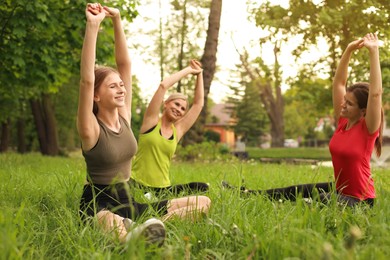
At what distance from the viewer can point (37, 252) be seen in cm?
275

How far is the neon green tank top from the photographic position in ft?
17.5

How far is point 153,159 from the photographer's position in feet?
17.5

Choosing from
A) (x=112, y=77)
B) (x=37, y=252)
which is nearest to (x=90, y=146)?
(x=112, y=77)

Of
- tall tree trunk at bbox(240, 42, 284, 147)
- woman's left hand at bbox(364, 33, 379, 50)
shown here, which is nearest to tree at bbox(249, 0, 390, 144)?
woman's left hand at bbox(364, 33, 379, 50)

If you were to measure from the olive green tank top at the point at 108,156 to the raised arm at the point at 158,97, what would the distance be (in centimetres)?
138

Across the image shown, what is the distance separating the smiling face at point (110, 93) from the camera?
3.85 metres

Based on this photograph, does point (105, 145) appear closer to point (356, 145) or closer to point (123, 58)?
point (123, 58)

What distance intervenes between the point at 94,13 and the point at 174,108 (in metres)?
1.92

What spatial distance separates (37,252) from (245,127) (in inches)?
2261

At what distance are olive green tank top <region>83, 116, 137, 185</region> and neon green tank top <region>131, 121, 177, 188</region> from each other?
138 cm

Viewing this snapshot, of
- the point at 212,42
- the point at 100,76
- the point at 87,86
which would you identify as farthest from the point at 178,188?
the point at 212,42

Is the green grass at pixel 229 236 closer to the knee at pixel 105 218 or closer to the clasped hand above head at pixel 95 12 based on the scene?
the knee at pixel 105 218

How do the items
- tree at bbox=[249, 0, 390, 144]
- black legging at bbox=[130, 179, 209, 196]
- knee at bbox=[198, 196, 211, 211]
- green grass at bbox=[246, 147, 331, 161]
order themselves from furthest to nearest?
green grass at bbox=[246, 147, 331, 161]
tree at bbox=[249, 0, 390, 144]
black legging at bbox=[130, 179, 209, 196]
knee at bbox=[198, 196, 211, 211]

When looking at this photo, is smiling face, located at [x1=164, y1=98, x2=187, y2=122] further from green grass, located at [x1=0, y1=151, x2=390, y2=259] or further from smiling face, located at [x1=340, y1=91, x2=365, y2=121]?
smiling face, located at [x1=340, y1=91, x2=365, y2=121]
